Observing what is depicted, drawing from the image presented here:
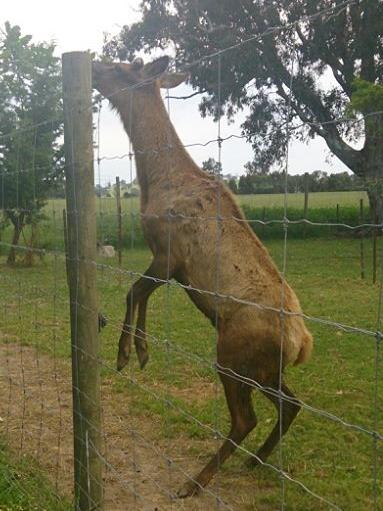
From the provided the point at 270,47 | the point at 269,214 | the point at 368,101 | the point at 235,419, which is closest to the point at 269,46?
the point at 270,47

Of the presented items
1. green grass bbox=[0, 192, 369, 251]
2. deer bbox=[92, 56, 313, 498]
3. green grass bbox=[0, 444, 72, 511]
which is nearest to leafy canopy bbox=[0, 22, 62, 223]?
green grass bbox=[0, 192, 369, 251]

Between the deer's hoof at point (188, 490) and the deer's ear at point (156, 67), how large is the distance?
2712 millimetres

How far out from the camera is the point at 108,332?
26.9 ft

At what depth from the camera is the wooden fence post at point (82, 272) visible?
10.4ft

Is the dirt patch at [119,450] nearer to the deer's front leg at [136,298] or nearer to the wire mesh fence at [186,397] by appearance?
the wire mesh fence at [186,397]

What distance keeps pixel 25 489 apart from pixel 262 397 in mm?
2379

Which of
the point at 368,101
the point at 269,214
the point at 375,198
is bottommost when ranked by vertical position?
the point at 269,214

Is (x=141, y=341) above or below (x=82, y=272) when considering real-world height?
below

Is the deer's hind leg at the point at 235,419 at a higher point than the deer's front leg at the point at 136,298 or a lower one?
lower

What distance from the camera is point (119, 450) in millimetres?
4504

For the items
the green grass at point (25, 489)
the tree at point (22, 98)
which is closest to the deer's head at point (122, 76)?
the green grass at point (25, 489)

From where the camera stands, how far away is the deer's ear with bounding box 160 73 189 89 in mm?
4742

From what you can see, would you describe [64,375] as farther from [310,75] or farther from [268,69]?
[310,75]

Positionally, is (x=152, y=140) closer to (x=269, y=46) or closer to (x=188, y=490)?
A: (x=188, y=490)
